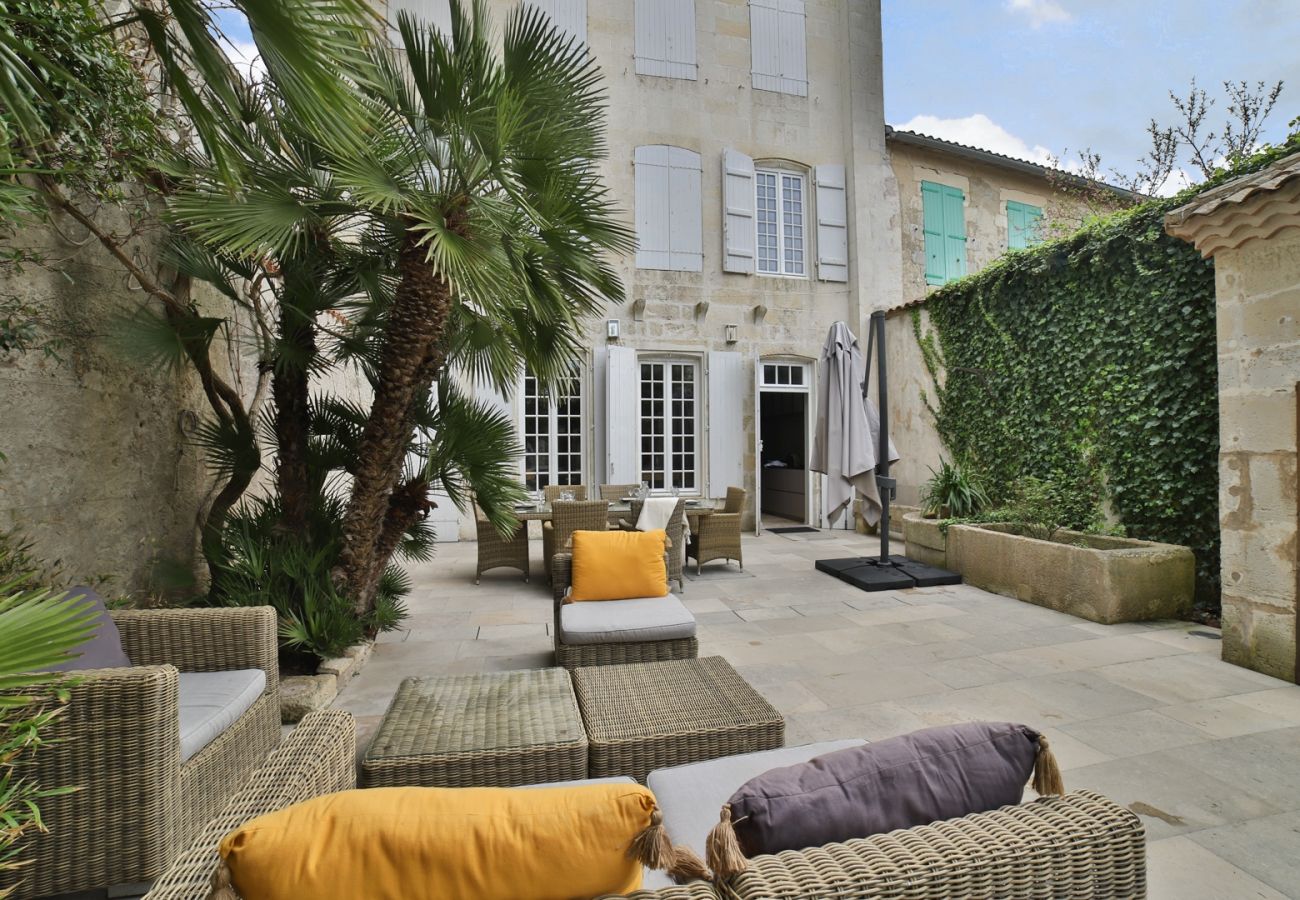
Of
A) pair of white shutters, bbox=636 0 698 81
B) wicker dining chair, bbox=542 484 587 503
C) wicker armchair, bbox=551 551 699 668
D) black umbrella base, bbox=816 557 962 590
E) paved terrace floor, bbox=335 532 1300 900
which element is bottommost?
paved terrace floor, bbox=335 532 1300 900

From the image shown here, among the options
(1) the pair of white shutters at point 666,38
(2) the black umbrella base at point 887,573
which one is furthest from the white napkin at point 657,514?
(1) the pair of white shutters at point 666,38

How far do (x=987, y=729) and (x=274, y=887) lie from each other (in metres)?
1.18

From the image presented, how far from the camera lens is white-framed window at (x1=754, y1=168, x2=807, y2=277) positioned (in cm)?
934

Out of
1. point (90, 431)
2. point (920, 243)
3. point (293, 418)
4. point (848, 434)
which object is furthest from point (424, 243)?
point (920, 243)

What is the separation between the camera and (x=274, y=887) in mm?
800

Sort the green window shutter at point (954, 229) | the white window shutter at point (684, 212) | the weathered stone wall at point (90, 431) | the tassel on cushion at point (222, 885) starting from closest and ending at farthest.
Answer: the tassel on cushion at point (222, 885) < the weathered stone wall at point (90, 431) < the white window shutter at point (684, 212) < the green window shutter at point (954, 229)

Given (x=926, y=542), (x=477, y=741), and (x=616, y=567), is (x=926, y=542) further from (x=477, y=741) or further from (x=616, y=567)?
(x=477, y=741)

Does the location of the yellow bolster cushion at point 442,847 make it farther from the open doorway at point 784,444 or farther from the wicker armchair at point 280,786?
the open doorway at point 784,444

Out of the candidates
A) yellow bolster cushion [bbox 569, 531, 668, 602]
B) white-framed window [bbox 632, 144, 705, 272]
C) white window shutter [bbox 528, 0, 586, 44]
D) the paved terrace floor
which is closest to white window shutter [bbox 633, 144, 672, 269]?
white-framed window [bbox 632, 144, 705, 272]

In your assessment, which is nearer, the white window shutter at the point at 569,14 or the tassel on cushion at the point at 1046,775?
the tassel on cushion at the point at 1046,775

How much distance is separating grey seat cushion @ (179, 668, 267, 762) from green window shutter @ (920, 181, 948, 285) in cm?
1034

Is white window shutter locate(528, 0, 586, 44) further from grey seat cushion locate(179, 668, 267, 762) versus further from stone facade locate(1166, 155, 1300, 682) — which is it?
grey seat cushion locate(179, 668, 267, 762)

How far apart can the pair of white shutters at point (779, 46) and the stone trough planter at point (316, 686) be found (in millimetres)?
9339

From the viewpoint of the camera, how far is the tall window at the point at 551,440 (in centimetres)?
845
